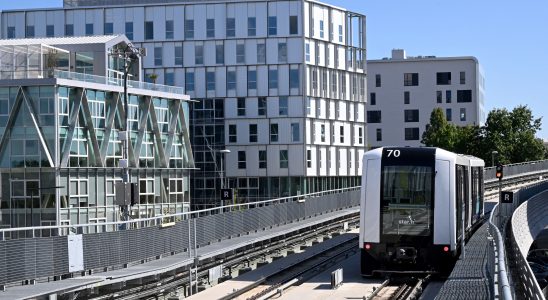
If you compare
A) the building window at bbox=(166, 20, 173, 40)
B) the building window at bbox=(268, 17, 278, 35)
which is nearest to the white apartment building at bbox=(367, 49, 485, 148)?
the building window at bbox=(268, 17, 278, 35)

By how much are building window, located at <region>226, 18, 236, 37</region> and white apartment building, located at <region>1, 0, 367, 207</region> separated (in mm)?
88

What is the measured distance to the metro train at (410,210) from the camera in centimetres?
2500

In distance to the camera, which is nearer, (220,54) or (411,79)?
(220,54)

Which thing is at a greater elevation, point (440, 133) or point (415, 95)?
point (415, 95)

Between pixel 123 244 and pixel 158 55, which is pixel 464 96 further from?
pixel 123 244

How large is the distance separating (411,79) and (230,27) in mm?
45965

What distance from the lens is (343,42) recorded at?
89.8m

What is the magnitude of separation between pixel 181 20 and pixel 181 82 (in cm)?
543

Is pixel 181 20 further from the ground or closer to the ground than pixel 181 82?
further from the ground

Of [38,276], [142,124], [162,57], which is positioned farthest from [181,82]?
[38,276]

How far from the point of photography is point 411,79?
12412cm

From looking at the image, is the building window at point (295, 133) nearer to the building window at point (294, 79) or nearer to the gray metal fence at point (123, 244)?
the building window at point (294, 79)

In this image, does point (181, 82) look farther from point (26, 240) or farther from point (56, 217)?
point (26, 240)

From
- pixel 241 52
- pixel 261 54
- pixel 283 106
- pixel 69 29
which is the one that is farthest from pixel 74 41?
pixel 283 106
